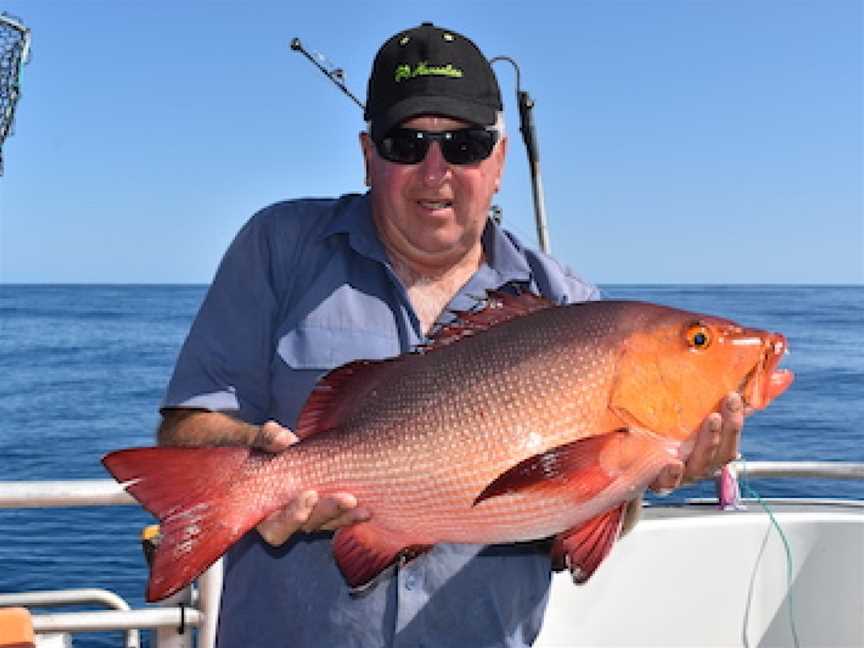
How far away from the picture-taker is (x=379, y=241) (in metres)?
2.99

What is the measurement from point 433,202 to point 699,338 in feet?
3.04

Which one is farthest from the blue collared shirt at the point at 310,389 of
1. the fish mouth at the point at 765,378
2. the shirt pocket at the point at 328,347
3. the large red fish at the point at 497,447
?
the fish mouth at the point at 765,378

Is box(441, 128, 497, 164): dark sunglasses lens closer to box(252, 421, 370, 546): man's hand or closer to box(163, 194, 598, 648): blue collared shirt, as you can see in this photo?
box(163, 194, 598, 648): blue collared shirt

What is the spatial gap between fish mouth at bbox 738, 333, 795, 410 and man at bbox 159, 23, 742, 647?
0.77 meters

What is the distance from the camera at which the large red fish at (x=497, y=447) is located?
226 centimetres

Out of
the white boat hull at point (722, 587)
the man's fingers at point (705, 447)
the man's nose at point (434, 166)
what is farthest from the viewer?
the white boat hull at point (722, 587)

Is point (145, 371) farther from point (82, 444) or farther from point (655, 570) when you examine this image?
point (655, 570)

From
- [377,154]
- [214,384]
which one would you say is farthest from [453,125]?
[214,384]

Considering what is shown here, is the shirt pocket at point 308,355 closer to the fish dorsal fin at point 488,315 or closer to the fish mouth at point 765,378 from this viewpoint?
the fish dorsal fin at point 488,315

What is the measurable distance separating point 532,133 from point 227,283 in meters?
3.28

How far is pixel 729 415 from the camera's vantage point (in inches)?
91.8

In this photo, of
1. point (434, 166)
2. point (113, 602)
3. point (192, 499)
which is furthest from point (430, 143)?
point (113, 602)

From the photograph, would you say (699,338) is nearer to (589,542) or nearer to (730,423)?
(730,423)

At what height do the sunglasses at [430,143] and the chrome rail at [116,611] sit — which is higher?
the sunglasses at [430,143]
